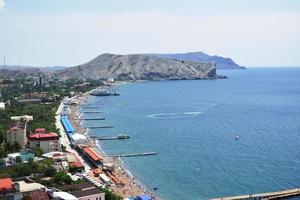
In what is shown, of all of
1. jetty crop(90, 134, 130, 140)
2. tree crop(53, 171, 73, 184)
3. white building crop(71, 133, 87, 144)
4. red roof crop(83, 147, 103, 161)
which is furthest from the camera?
jetty crop(90, 134, 130, 140)

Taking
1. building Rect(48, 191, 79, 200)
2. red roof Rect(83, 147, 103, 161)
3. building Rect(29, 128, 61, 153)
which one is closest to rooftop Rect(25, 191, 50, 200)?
building Rect(48, 191, 79, 200)

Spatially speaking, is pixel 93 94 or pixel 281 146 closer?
pixel 281 146

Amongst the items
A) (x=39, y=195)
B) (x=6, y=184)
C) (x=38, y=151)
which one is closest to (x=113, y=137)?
(x=38, y=151)

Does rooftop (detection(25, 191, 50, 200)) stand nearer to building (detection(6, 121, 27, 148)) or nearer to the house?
the house

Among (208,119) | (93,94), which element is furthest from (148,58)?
(208,119)

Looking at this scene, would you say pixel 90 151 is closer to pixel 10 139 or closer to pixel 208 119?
pixel 10 139

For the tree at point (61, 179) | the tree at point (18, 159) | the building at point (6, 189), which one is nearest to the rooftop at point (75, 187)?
the tree at point (61, 179)
